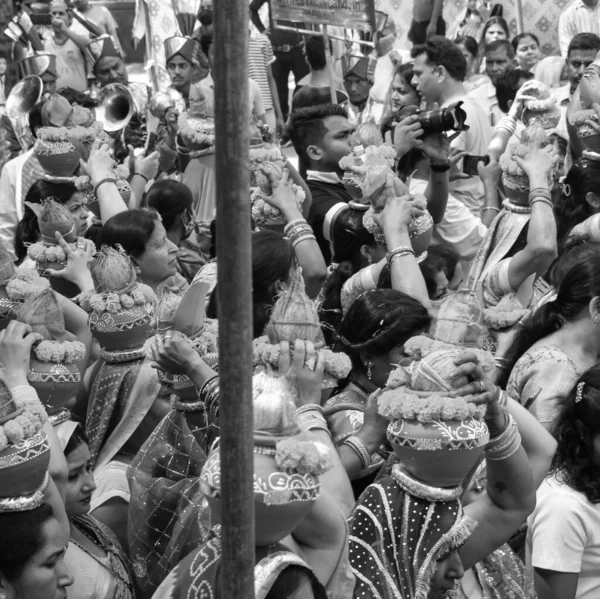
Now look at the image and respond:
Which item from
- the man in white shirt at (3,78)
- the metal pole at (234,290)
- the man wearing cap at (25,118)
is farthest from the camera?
the man in white shirt at (3,78)

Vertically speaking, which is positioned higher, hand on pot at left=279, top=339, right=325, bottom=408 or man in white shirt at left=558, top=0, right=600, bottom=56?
hand on pot at left=279, top=339, right=325, bottom=408

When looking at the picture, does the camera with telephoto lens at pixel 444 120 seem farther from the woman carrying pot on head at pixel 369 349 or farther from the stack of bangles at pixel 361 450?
the stack of bangles at pixel 361 450

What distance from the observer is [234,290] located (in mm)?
1483

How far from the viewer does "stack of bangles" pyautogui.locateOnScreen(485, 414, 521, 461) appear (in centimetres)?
244

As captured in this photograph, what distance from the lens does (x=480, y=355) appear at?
2.42 meters

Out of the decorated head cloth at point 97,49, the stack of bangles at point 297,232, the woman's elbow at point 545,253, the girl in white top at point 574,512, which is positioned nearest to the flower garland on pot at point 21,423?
the girl in white top at point 574,512

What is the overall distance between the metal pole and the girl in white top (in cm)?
151

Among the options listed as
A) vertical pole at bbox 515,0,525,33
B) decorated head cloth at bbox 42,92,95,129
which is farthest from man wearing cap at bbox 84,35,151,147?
vertical pole at bbox 515,0,525,33

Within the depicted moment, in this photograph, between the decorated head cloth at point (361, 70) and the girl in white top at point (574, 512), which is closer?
the girl in white top at point (574, 512)

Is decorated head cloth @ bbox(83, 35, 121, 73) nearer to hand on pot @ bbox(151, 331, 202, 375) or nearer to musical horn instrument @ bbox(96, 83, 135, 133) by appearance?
musical horn instrument @ bbox(96, 83, 135, 133)

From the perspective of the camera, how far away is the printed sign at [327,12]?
235 inches

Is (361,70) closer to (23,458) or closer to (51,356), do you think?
(51,356)

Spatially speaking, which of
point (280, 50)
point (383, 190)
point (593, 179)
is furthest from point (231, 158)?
point (280, 50)

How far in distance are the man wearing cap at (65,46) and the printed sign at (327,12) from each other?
17.0ft
